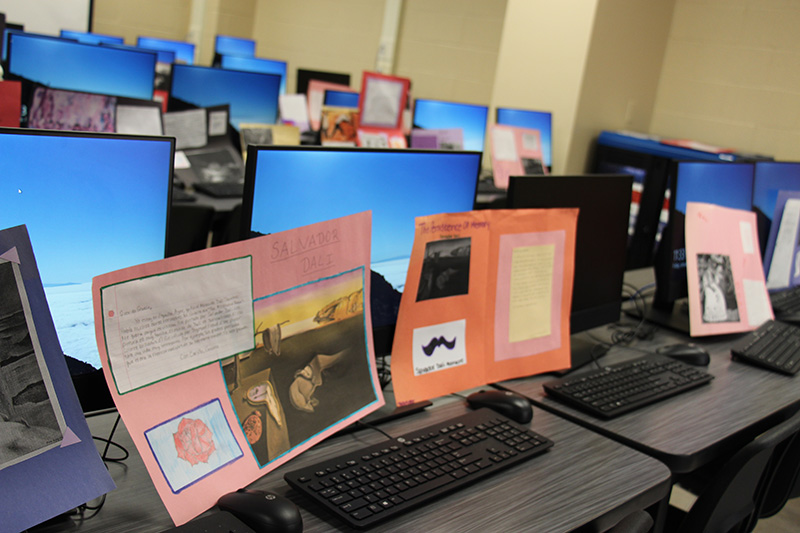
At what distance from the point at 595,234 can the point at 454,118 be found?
108 inches

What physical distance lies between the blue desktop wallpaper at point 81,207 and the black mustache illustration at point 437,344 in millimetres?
508

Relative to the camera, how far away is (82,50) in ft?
10.7

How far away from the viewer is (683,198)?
1905 mm

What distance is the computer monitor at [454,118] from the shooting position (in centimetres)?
421

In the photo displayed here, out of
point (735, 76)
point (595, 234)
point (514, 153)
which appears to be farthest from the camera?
point (735, 76)

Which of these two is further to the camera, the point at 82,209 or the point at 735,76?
the point at 735,76

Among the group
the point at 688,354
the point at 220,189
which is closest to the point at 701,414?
the point at 688,354

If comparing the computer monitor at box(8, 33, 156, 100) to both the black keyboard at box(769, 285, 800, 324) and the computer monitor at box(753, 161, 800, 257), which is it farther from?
the black keyboard at box(769, 285, 800, 324)

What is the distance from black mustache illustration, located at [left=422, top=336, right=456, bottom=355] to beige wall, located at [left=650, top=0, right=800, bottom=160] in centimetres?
378

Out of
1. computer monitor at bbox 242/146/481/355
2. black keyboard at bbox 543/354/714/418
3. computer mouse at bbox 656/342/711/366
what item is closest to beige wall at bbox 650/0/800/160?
computer mouse at bbox 656/342/711/366

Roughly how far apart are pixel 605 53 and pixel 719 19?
2.61ft

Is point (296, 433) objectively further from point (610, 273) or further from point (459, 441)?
point (610, 273)

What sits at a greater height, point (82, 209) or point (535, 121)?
point (535, 121)

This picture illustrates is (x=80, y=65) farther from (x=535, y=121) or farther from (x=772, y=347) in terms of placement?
(x=772, y=347)
